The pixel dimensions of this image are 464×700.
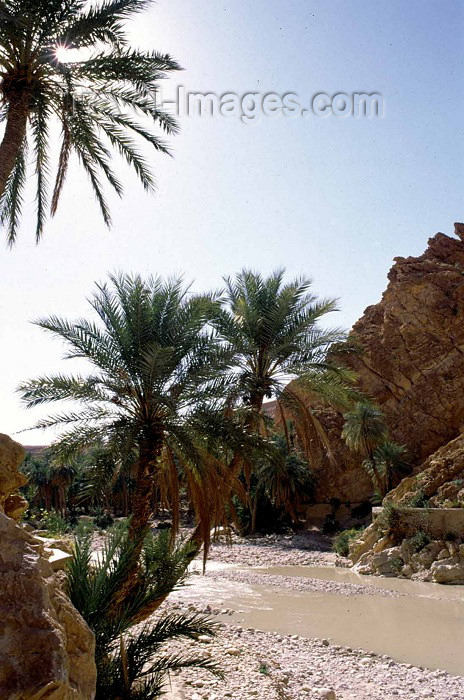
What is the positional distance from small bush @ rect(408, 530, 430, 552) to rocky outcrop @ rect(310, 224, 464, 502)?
2068 cm

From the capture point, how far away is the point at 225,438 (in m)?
9.41

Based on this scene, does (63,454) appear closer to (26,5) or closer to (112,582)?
(112,582)

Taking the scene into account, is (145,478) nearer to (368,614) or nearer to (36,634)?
(36,634)

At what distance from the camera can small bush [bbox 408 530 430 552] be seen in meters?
19.4

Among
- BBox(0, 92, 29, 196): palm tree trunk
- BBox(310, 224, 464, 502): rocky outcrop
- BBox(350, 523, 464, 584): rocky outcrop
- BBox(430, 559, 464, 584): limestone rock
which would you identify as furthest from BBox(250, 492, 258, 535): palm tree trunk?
BBox(0, 92, 29, 196): palm tree trunk

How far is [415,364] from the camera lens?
42.6m

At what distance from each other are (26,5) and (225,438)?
6947 mm

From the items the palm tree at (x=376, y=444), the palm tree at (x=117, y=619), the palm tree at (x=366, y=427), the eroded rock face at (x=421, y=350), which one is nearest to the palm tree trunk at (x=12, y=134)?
the palm tree at (x=117, y=619)

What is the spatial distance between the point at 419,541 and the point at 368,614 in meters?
6.51

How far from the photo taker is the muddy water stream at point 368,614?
10.7m

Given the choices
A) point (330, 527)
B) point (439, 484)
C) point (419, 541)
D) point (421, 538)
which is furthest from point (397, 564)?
point (330, 527)

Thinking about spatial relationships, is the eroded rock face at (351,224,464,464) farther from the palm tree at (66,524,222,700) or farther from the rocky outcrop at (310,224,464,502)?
the palm tree at (66,524,222,700)

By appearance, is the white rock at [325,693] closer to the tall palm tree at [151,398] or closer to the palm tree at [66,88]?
the tall palm tree at [151,398]

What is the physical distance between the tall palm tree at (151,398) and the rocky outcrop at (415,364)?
32051 mm
